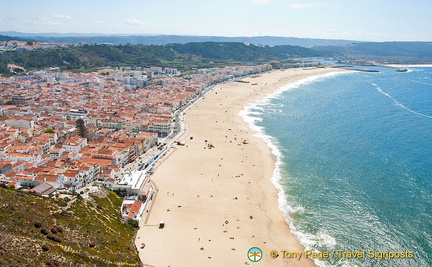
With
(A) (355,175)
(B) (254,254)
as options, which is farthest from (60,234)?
(A) (355,175)

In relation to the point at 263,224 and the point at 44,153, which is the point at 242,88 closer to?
the point at 44,153

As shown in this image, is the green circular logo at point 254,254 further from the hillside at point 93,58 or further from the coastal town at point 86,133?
the hillside at point 93,58

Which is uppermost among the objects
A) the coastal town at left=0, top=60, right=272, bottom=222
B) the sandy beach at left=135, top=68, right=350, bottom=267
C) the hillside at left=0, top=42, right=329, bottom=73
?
the hillside at left=0, top=42, right=329, bottom=73

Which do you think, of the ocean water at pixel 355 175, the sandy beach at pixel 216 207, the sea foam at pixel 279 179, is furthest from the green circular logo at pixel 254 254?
the ocean water at pixel 355 175

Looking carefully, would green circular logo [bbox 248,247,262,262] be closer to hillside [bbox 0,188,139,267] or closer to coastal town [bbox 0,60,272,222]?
hillside [bbox 0,188,139,267]

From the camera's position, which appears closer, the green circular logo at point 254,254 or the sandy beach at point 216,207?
the green circular logo at point 254,254

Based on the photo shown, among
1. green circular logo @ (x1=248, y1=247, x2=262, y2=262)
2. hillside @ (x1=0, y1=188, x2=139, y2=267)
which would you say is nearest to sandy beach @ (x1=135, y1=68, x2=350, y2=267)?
green circular logo @ (x1=248, y1=247, x2=262, y2=262)
